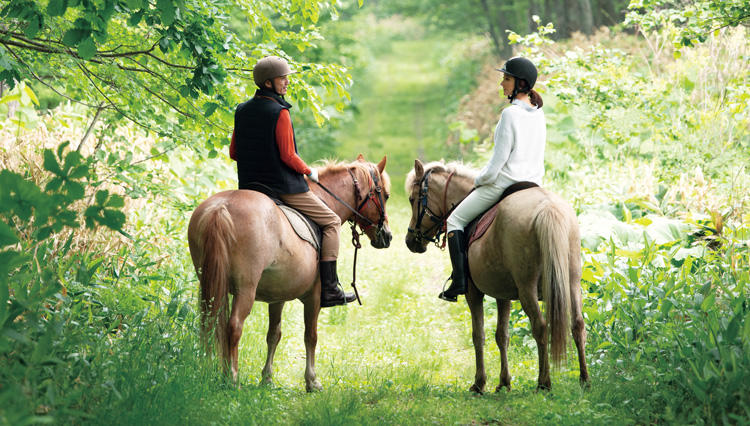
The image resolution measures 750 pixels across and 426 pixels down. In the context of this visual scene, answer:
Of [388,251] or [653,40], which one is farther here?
[653,40]

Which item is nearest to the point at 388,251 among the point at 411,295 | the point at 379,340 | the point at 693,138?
the point at 411,295

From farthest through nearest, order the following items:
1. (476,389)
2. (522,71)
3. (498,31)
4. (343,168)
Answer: (498,31) < (343,168) < (476,389) < (522,71)

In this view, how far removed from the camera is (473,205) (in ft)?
20.5

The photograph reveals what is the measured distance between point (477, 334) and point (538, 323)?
3.37 ft

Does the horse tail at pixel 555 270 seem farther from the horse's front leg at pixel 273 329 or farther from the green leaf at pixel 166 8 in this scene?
the green leaf at pixel 166 8

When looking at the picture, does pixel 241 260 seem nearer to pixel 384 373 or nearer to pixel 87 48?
pixel 87 48

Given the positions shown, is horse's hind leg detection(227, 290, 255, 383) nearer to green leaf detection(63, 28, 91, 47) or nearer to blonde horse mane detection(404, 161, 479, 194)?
green leaf detection(63, 28, 91, 47)

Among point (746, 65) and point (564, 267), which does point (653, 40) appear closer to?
point (746, 65)

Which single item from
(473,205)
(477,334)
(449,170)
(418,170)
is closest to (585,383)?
(477,334)

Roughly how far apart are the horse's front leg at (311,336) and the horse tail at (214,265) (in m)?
1.30

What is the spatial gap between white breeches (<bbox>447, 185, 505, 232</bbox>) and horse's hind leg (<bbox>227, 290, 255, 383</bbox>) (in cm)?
216

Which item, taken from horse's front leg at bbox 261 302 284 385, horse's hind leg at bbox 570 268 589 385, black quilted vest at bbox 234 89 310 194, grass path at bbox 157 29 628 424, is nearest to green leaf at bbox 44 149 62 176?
grass path at bbox 157 29 628 424

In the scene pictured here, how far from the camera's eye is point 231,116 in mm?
6539

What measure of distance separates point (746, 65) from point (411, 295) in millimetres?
7132
